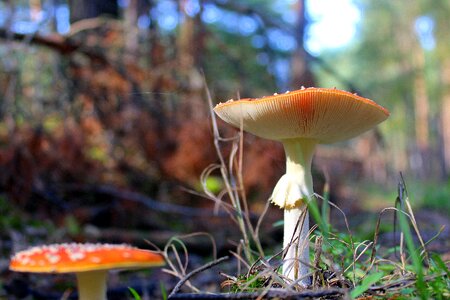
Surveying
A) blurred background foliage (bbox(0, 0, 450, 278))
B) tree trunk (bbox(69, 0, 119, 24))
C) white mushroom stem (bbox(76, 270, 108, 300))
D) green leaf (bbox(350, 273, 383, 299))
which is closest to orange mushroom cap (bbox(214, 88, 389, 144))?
green leaf (bbox(350, 273, 383, 299))

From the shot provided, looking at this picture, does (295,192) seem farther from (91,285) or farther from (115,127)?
(115,127)

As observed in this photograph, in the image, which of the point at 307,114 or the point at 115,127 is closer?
the point at 307,114

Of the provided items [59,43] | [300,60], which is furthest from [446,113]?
[59,43]

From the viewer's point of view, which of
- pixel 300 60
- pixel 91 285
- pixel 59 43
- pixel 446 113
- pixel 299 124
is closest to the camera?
pixel 299 124

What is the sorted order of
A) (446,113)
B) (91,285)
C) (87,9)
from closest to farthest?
(91,285) → (87,9) → (446,113)

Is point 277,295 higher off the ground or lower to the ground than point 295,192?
lower

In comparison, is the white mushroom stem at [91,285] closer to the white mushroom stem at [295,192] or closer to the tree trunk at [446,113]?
the white mushroom stem at [295,192]

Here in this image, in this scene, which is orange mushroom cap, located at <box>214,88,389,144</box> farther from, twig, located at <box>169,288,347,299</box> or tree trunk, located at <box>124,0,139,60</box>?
tree trunk, located at <box>124,0,139,60</box>
